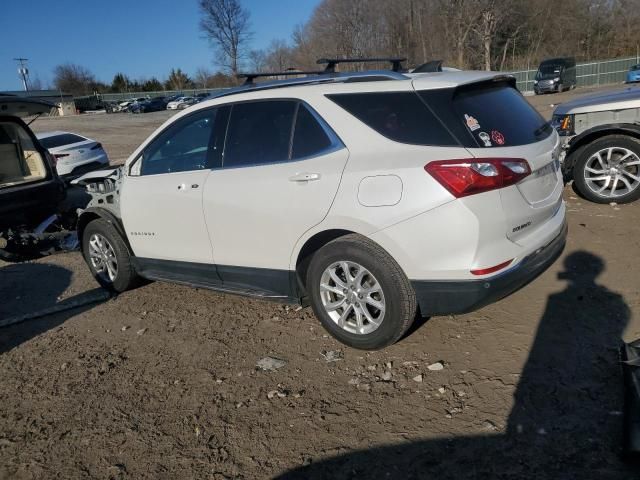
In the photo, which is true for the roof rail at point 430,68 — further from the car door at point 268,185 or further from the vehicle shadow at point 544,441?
the vehicle shadow at point 544,441

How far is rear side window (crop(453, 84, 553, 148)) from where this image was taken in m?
3.12

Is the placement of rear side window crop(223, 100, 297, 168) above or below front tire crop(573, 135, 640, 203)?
above

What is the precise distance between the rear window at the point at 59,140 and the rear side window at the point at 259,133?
9912mm

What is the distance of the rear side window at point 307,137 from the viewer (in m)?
3.46

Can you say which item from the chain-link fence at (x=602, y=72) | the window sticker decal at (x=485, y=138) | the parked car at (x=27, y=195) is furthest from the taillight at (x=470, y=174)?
the chain-link fence at (x=602, y=72)

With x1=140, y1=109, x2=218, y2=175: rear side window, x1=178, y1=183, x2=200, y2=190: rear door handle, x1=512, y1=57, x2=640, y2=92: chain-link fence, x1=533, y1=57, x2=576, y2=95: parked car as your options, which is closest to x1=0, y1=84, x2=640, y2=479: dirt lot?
x1=178, y1=183, x2=200, y2=190: rear door handle

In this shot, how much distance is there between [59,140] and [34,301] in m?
8.41

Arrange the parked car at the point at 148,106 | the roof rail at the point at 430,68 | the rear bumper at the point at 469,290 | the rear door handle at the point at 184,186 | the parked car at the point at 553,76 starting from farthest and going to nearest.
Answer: the parked car at the point at 148,106 < the parked car at the point at 553,76 < the rear door handle at the point at 184,186 < the roof rail at the point at 430,68 < the rear bumper at the point at 469,290

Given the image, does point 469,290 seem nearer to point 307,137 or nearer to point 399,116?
point 399,116

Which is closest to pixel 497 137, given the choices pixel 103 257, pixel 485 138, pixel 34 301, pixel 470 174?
pixel 485 138

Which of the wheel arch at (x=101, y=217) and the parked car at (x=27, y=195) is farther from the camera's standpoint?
the parked car at (x=27, y=195)

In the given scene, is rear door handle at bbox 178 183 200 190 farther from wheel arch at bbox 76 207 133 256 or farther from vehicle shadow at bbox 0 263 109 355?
vehicle shadow at bbox 0 263 109 355

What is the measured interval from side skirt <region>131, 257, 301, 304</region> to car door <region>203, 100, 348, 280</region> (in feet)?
0.05

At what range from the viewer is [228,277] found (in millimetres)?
4090
